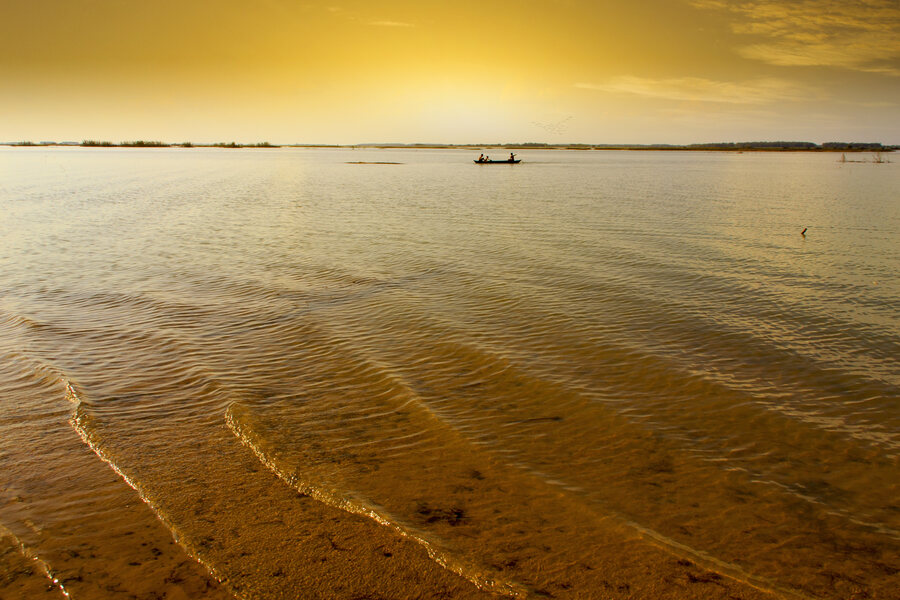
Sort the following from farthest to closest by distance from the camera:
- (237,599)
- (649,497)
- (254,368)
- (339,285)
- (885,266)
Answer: (885,266) → (339,285) → (254,368) → (649,497) → (237,599)

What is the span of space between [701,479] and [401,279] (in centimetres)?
1042

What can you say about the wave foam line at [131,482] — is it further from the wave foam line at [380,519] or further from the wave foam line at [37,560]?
the wave foam line at [380,519]

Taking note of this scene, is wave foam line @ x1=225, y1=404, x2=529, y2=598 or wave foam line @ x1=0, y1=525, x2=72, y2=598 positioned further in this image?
wave foam line @ x1=225, y1=404, x2=529, y2=598

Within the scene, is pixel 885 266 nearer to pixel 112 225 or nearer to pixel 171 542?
pixel 171 542

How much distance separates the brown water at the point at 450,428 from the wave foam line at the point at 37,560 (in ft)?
0.07

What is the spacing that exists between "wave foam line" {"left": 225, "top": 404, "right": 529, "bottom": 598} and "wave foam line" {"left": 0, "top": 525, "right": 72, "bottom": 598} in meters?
1.98

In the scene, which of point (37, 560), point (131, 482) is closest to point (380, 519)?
point (131, 482)

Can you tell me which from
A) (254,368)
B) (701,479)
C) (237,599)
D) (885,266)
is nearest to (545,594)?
(237,599)

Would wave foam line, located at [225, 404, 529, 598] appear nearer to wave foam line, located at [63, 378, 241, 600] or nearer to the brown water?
the brown water

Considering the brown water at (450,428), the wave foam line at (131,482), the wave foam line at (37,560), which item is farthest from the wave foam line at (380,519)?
the wave foam line at (37,560)

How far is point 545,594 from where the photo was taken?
163 inches

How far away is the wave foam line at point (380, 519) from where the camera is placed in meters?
4.20

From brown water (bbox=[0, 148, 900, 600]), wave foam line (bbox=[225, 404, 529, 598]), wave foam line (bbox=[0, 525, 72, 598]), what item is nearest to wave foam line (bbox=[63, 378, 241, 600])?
brown water (bbox=[0, 148, 900, 600])

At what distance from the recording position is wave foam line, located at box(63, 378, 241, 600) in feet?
14.0
